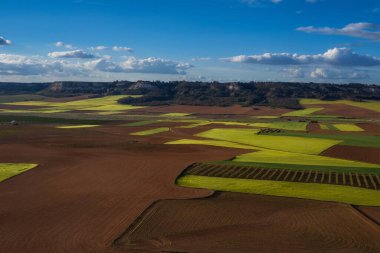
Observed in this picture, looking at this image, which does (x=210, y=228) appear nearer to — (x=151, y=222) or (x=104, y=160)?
(x=151, y=222)

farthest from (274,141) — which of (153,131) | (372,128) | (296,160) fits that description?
(372,128)

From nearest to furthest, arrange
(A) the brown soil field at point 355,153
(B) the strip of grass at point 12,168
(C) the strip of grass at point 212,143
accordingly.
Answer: (B) the strip of grass at point 12,168 → (A) the brown soil field at point 355,153 → (C) the strip of grass at point 212,143

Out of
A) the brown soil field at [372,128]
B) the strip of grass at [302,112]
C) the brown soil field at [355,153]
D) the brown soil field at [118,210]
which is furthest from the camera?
the strip of grass at [302,112]

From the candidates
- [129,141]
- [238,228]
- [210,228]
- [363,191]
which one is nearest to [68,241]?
[210,228]

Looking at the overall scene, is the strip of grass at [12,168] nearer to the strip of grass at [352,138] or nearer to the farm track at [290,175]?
the farm track at [290,175]

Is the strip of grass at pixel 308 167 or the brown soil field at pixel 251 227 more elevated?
the strip of grass at pixel 308 167

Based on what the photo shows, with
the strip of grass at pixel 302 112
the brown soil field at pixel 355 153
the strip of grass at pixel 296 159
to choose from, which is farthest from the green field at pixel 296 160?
the strip of grass at pixel 302 112
